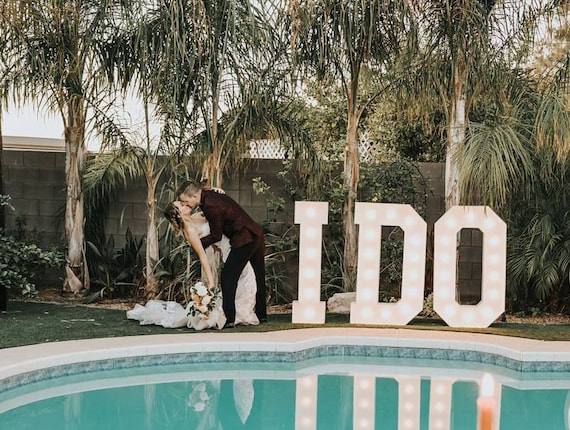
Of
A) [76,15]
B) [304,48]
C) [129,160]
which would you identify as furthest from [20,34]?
[304,48]

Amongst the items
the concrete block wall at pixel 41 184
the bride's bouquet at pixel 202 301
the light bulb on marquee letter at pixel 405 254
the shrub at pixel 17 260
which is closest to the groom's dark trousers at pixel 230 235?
the bride's bouquet at pixel 202 301

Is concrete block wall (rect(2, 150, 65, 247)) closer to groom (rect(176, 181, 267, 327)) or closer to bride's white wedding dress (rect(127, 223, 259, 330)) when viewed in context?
bride's white wedding dress (rect(127, 223, 259, 330))

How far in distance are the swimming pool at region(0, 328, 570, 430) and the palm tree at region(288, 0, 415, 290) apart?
1986 millimetres

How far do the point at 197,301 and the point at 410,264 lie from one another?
6.94 ft

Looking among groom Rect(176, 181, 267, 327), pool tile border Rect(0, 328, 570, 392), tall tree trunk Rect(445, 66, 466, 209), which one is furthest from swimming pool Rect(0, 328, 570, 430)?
tall tree trunk Rect(445, 66, 466, 209)

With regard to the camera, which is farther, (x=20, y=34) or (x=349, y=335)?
(x=20, y=34)

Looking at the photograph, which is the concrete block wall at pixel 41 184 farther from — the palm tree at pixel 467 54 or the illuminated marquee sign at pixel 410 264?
the palm tree at pixel 467 54

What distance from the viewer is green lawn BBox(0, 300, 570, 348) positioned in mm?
7780

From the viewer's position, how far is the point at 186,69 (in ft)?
29.4

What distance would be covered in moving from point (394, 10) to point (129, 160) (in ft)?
11.5

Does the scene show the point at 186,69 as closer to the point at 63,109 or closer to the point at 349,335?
the point at 63,109

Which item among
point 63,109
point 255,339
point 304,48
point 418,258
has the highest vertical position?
point 304,48

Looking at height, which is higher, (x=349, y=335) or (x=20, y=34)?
(x=20, y=34)

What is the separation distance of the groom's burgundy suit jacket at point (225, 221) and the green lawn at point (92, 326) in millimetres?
879
